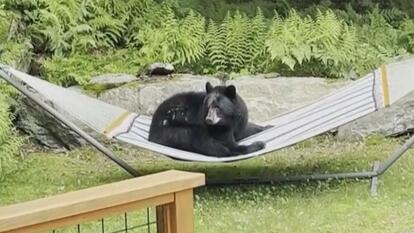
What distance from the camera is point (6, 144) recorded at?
5.23m

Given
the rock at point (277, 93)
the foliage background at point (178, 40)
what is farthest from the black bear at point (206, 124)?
the foliage background at point (178, 40)

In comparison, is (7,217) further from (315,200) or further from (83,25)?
(83,25)

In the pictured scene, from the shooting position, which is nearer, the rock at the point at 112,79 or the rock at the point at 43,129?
the rock at the point at 43,129

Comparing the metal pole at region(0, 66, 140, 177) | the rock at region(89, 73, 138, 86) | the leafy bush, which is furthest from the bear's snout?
the rock at region(89, 73, 138, 86)

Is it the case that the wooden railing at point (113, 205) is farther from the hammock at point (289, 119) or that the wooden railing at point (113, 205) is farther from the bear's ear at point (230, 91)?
the bear's ear at point (230, 91)

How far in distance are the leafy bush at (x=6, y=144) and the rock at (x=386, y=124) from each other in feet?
7.44

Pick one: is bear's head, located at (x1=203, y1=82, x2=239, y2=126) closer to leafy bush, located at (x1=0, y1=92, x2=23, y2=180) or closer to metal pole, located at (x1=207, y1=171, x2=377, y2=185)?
metal pole, located at (x1=207, y1=171, x2=377, y2=185)

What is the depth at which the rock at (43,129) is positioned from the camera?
602cm

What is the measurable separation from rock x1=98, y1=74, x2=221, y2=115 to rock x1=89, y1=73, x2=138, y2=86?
0.10 metres

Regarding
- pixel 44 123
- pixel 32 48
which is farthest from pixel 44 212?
pixel 32 48

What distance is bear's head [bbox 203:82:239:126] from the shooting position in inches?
185

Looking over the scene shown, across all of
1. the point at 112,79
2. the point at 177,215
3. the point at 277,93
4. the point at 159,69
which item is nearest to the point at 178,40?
the point at 159,69

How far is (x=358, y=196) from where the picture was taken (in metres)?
4.66

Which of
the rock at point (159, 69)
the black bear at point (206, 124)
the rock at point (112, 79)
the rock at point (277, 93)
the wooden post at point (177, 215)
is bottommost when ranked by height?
the wooden post at point (177, 215)
